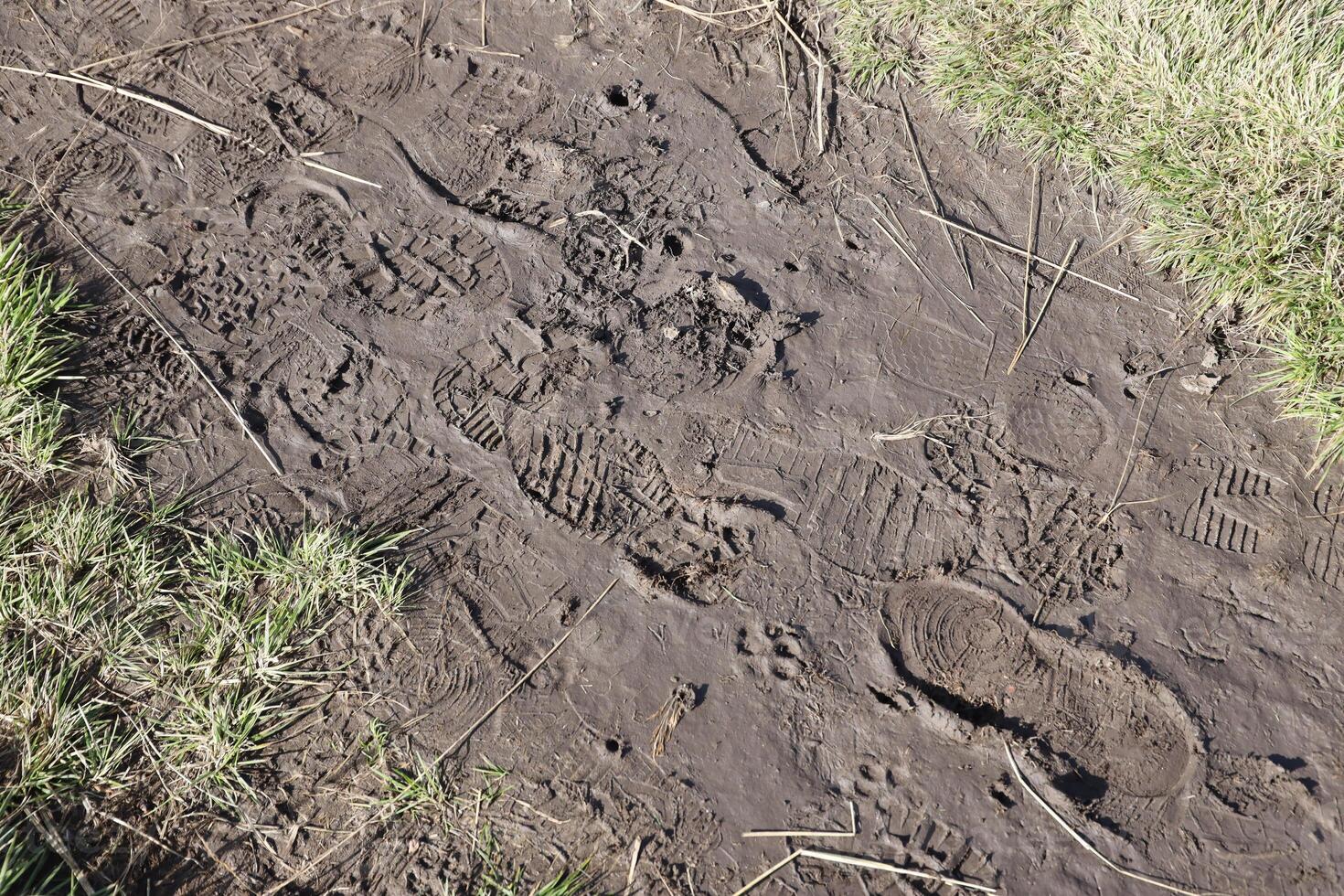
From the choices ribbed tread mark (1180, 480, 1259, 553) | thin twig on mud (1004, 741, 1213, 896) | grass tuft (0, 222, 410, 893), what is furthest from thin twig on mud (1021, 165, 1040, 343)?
grass tuft (0, 222, 410, 893)

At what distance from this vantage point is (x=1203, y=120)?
3.07 metres

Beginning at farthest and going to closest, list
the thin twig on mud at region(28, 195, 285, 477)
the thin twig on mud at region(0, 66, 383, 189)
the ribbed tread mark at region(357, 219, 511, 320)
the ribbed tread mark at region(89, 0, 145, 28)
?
1. the ribbed tread mark at region(89, 0, 145, 28)
2. the thin twig on mud at region(0, 66, 383, 189)
3. the ribbed tread mark at region(357, 219, 511, 320)
4. the thin twig on mud at region(28, 195, 285, 477)

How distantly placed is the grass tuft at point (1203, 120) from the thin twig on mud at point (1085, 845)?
147 centimetres

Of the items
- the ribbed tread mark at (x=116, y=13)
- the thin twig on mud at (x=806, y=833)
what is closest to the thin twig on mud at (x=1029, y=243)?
the thin twig on mud at (x=806, y=833)

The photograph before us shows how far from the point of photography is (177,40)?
10.9ft

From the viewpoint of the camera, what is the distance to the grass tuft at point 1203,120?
115 inches

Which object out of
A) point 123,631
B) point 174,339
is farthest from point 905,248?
point 123,631

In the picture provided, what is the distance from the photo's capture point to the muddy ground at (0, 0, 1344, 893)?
230 cm

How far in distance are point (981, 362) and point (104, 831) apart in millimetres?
2837

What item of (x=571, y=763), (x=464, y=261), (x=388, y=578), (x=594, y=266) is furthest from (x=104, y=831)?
(x=594, y=266)

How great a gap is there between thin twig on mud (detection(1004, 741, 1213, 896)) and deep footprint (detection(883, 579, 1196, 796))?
0.35 ft

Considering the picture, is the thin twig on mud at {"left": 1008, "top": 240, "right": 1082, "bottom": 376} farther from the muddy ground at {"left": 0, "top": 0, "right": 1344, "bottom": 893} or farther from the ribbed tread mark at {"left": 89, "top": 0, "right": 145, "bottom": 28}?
the ribbed tread mark at {"left": 89, "top": 0, "right": 145, "bottom": 28}

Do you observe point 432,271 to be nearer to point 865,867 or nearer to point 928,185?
point 928,185

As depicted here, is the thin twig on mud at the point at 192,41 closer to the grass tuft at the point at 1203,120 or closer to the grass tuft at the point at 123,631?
the grass tuft at the point at 123,631
